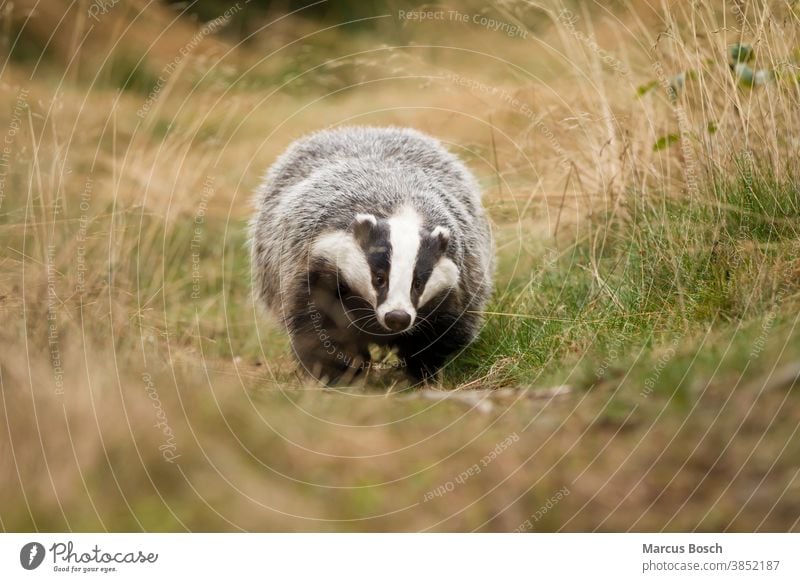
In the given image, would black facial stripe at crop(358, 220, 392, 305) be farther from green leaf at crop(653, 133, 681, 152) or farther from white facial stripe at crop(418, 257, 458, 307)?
green leaf at crop(653, 133, 681, 152)

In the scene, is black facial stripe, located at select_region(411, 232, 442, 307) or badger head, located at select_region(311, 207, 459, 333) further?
black facial stripe, located at select_region(411, 232, 442, 307)

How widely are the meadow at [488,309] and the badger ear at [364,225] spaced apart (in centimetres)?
77

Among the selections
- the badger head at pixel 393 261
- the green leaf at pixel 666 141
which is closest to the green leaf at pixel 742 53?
the green leaf at pixel 666 141

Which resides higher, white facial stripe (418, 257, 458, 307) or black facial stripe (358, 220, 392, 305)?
black facial stripe (358, 220, 392, 305)

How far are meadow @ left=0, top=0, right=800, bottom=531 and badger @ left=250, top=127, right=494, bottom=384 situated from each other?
7.9 inches

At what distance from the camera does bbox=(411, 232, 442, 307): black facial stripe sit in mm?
3947

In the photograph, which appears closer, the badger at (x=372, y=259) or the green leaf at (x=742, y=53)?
the badger at (x=372, y=259)

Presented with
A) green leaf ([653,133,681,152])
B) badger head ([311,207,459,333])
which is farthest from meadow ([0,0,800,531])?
badger head ([311,207,459,333])

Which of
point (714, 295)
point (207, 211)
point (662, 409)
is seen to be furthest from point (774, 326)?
point (207, 211)

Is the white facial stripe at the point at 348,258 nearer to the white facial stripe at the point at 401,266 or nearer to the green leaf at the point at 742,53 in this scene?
the white facial stripe at the point at 401,266

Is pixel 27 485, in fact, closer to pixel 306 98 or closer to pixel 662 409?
pixel 662 409

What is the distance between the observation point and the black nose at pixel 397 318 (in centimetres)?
374
